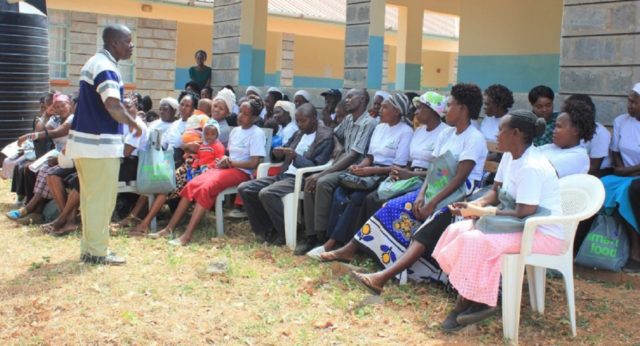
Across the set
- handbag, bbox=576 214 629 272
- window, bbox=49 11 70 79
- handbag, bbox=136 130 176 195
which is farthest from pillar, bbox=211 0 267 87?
window, bbox=49 11 70 79

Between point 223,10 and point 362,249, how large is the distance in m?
6.77

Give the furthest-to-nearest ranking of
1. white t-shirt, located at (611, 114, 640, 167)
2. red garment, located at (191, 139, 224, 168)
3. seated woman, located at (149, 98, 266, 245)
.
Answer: red garment, located at (191, 139, 224, 168), seated woman, located at (149, 98, 266, 245), white t-shirt, located at (611, 114, 640, 167)

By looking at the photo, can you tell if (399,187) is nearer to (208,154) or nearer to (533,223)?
(533,223)

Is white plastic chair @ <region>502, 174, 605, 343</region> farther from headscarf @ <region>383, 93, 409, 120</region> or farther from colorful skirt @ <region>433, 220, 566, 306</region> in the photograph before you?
headscarf @ <region>383, 93, 409, 120</region>

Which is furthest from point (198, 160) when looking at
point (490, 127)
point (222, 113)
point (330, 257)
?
point (490, 127)

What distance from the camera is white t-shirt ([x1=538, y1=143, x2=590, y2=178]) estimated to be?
4.79 metres

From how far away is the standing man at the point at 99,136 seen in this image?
5277mm

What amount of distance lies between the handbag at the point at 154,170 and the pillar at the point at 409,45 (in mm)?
8699

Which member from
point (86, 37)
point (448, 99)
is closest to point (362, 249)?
point (448, 99)

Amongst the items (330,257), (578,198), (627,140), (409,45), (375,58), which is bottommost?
(330,257)

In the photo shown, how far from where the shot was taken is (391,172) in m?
5.52

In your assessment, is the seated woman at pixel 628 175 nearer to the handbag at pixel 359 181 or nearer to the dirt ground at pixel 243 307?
the dirt ground at pixel 243 307

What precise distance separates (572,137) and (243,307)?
259 centimetres

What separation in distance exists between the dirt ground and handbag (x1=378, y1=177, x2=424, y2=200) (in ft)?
1.89
